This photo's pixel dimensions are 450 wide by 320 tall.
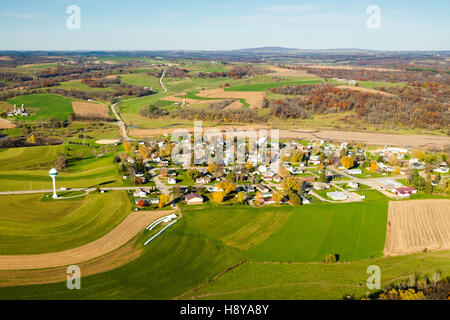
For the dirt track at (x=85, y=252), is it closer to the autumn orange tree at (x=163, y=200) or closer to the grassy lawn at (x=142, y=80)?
the autumn orange tree at (x=163, y=200)

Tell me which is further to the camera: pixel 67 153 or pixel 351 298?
pixel 67 153

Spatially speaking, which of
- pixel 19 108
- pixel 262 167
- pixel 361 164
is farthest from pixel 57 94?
pixel 361 164

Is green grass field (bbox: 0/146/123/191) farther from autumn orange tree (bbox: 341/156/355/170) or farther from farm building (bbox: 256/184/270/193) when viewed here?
autumn orange tree (bbox: 341/156/355/170)

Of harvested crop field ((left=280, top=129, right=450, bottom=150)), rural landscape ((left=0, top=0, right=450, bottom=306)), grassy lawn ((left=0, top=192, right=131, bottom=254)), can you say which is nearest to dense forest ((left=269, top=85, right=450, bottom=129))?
rural landscape ((left=0, top=0, right=450, bottom=306))

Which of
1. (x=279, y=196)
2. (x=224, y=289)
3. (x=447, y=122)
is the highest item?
(x=447, y=122)

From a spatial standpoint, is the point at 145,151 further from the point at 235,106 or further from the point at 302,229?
the point at 235,106

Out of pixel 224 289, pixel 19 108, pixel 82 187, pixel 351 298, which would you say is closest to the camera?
pixel 351 298

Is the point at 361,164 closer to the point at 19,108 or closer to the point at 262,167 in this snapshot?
the point at 262,167
